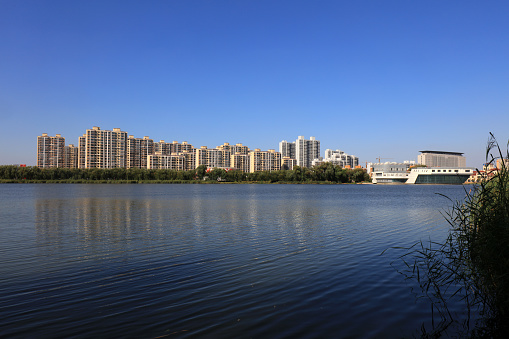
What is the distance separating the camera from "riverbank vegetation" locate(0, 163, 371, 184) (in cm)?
13588

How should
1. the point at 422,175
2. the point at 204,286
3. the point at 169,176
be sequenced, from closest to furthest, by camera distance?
the point at 204,286 → the point at 169,176 → the point at 422,175

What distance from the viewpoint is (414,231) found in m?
20.3

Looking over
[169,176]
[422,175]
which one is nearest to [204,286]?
[169,176]

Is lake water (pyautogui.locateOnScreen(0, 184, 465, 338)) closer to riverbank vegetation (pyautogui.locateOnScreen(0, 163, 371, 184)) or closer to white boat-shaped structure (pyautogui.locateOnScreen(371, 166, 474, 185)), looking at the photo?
riverbank vegetation (pyautogui.locateOnScreen(0, 163, 371, 184))

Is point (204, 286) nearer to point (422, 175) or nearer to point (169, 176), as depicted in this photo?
point (169, 176)

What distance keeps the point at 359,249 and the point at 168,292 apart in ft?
28.7

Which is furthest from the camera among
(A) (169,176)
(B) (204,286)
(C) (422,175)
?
(C) (422,175)

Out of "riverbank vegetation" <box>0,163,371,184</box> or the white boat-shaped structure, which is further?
the white boat-shaped structure

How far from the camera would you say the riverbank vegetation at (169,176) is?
136 m

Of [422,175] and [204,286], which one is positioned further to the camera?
[422,175]

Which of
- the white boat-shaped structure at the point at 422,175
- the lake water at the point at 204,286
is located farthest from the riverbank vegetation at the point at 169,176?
the lake water at the point at 204,286

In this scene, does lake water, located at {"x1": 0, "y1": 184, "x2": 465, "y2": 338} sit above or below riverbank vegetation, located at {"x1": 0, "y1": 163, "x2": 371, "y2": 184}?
below

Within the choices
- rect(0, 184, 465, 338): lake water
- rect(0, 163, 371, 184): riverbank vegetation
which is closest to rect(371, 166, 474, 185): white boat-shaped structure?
rect(0, 163, 371, 184): riverbank vegetation

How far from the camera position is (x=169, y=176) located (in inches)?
6073
